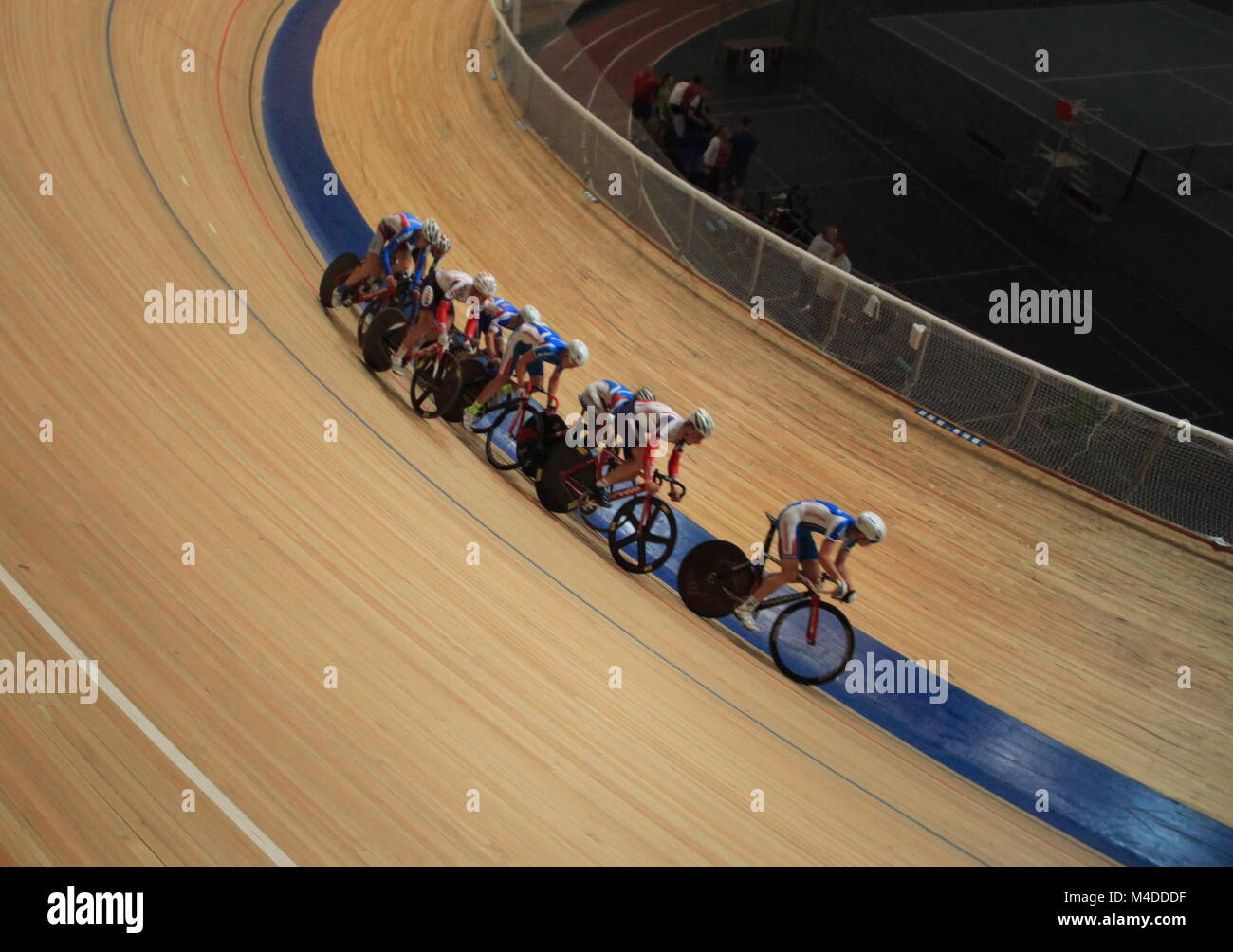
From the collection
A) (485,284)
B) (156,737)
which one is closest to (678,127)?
(485,284)

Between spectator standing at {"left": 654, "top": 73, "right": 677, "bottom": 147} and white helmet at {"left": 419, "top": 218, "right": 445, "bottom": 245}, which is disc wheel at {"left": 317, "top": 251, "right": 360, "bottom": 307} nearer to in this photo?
white helmet at {"left": 419, "top": 218, "right": 445, "bottom": 245}

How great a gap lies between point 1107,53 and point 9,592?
15.5m

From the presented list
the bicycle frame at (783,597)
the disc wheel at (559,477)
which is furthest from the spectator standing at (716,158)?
the bicycle frame at (783,597)

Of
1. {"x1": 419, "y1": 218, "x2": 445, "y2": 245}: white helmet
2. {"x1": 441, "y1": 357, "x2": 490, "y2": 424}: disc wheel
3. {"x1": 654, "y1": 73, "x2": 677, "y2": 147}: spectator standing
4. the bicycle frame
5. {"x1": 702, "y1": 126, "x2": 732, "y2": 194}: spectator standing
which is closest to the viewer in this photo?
the bicycle frame

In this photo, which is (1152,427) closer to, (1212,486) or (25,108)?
(1212,486)

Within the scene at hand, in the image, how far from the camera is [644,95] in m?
12.0

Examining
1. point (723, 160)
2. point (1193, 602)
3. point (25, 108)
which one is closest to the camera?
point (1193, 602)

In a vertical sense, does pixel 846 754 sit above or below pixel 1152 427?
below

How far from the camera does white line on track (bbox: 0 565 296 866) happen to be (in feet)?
15.9

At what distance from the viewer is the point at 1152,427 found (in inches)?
294

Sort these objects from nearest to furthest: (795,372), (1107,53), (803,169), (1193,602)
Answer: (1193,602) → (795,372) → (803,169) → (1107,53)

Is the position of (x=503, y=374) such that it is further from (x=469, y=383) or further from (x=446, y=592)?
(x=446, y=592)

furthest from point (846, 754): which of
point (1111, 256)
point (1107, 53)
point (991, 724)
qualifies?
point (1107, 53)

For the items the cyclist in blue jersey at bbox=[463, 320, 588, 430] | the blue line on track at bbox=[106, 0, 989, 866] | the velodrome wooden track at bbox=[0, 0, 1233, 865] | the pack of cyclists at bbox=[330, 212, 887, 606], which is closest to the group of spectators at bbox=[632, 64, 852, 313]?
the velodrome wooden track at bbox=[0, 0, 1233, 865]
